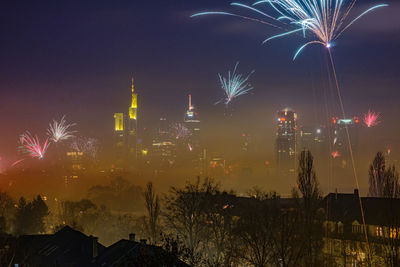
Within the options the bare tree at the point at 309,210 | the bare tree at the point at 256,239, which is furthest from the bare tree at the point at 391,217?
the bare tree at the point at 256,239

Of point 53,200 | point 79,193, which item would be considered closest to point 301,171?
point 53,200

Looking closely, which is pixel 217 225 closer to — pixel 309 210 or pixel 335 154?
pixel 309 210

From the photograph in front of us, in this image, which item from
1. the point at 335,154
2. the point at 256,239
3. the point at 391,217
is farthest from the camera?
the point at 335,154

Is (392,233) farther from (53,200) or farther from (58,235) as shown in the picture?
(53,200)

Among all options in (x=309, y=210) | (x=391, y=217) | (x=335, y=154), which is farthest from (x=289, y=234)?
(x=335, y=154)

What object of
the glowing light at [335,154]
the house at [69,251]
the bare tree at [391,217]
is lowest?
the house at [69,251]

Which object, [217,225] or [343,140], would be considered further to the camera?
[343,140]

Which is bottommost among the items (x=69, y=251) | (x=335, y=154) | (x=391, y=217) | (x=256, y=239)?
(x=69, y=251)

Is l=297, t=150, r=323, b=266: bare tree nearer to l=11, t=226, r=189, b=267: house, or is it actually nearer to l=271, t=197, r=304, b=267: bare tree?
l=271, t=197, r=304, b=267: bare tree

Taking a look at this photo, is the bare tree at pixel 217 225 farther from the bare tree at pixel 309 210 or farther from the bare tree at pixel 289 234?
the bare tree at pixel 309 210

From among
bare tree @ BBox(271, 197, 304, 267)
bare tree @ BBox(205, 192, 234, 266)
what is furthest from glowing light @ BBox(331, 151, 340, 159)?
bare tree @ BBox(271, 197, 304, 267)

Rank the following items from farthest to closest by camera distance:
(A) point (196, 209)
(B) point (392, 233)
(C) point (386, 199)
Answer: (A) point (196, 209) → (C) point (386, 199) → (B) point (392, 233)
